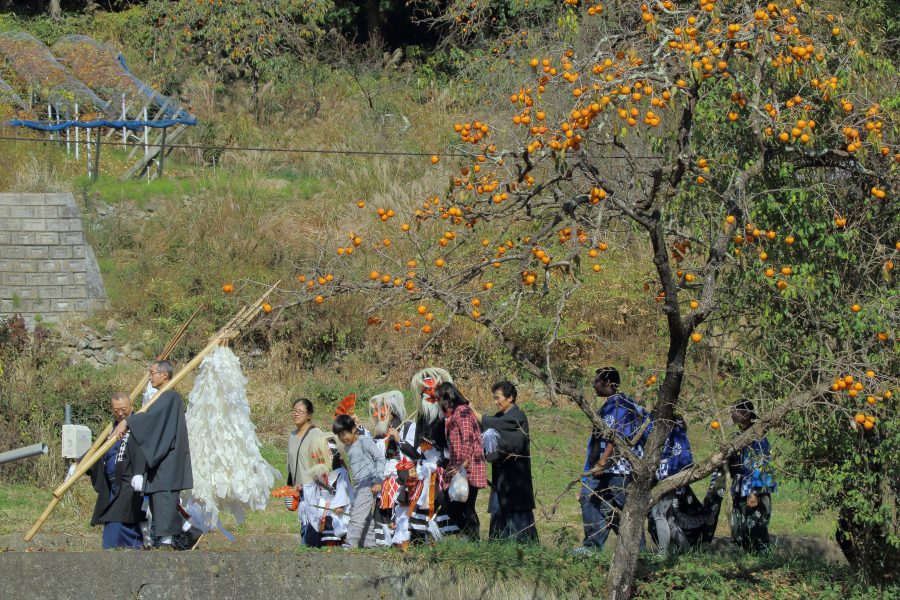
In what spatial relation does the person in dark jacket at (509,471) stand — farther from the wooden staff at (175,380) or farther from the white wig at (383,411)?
the wooden staff at (175,380)

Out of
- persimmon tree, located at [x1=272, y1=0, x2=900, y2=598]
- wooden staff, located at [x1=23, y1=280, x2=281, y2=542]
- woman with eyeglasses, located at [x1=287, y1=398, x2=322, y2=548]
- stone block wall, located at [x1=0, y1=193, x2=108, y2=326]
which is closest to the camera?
persimmon tree, located at [x1=272, y1=0, x2=900, y2=598]

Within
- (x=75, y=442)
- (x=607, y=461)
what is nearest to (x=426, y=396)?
(x=607, y=461)

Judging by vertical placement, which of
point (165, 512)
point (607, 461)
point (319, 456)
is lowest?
point (165, 512)

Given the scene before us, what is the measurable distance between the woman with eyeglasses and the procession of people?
0.01 metres

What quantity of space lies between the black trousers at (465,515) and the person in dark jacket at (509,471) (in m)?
0.15

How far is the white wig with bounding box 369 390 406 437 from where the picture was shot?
9.04 meters

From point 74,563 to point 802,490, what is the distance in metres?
5.28

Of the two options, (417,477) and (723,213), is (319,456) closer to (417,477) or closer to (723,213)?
(417,477)

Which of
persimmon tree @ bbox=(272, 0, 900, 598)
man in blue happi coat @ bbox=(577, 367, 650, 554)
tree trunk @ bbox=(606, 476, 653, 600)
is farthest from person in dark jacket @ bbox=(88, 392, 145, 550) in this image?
tree trunk @ bbox=(606, 476, 653, 600)

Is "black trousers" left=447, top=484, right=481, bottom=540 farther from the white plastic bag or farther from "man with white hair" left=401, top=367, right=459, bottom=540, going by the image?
the white plastic bag

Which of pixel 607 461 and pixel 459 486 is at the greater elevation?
pixel 607 461

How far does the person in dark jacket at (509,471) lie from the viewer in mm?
9000

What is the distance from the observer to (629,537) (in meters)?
7.43

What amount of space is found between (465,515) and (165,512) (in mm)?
2292
